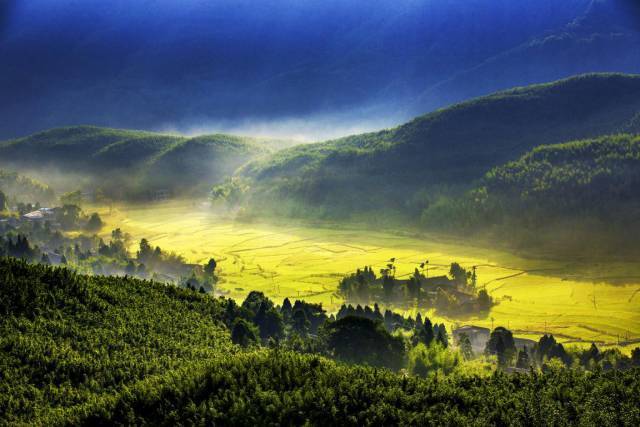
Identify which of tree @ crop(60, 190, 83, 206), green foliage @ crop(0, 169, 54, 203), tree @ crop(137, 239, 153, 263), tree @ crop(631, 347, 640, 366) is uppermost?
green foliage @ crop(0, 169, 54, 203)

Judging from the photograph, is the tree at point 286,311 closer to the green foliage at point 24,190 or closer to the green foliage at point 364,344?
the green foliage at point 364,344

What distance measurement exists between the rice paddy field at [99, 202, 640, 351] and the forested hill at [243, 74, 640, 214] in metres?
20.9

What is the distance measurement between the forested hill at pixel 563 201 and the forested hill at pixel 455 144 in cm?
1509

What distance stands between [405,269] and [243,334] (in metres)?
53.9

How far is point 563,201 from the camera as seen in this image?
389 ft

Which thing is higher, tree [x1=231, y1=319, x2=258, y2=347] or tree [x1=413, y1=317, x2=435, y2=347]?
tree [x1=231, y1=319, x2=258, y2=347]

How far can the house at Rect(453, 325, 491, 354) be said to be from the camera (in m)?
56.8

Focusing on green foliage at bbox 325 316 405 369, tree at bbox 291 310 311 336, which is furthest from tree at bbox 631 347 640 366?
tree at bbox 291 310 311 336

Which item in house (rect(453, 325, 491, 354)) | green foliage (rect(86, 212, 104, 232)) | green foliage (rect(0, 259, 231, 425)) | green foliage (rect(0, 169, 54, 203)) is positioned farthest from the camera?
green foliage (rect(0, 169, 54, 203))

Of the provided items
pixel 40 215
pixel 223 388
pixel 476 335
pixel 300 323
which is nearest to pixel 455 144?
pixel 40 215

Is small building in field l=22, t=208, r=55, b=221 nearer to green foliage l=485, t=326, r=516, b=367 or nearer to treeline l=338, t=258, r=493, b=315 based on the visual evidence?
treeline l=338, t=258, r=493, b=315

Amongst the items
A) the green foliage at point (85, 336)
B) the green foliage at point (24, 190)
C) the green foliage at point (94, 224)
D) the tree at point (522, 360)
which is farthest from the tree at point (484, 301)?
the green foliage at point (24, 190)

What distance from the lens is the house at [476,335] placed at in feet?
186

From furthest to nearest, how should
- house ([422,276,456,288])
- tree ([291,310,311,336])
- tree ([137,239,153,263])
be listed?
tree ([137,239,153,263]), house ([422,276,456,288]), tree ([291,310,311,336])
